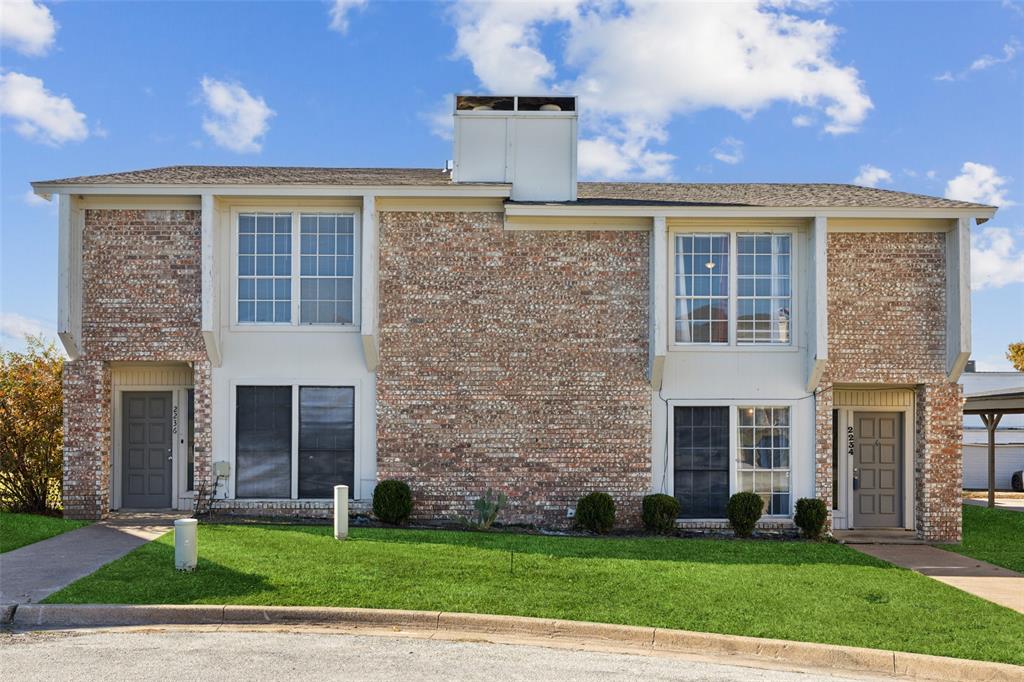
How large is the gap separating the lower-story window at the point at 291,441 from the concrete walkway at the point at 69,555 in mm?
1685

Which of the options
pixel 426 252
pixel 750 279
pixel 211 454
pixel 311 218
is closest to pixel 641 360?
pixel 750 279

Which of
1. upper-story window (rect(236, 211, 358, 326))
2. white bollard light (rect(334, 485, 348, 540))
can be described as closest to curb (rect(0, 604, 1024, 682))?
white bollard light (rect(334, 485, 348, 540))

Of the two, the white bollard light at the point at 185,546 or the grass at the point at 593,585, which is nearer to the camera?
the grass at the point at 593,585

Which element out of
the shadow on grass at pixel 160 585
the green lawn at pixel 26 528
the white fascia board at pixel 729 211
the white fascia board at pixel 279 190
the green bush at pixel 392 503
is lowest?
the green lawn at pixel 26 528

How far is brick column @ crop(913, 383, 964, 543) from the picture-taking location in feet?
48.7

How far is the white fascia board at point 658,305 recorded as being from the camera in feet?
47.2

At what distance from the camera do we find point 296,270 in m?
14.9

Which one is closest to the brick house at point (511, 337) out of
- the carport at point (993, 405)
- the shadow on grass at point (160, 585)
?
the shadow on grass at point (160, 585)

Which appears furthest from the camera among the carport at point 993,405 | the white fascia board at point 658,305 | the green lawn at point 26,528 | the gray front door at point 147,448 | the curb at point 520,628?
the carport at point 993,405

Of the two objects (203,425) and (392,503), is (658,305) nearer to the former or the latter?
(392,503)

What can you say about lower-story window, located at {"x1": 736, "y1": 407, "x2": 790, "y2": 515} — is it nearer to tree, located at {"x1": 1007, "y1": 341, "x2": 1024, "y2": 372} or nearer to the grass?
the grass

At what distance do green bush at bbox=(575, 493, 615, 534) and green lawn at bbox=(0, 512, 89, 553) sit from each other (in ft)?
27.0

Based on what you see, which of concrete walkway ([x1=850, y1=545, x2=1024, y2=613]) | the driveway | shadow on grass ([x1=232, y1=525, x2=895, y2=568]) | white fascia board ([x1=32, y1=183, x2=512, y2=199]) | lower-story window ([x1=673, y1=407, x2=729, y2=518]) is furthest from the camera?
lower-story window ([x1=673, y1=407, x2=729, y2=518])

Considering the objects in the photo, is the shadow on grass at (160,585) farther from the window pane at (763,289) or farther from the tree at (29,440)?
the window pane at (763,289)
